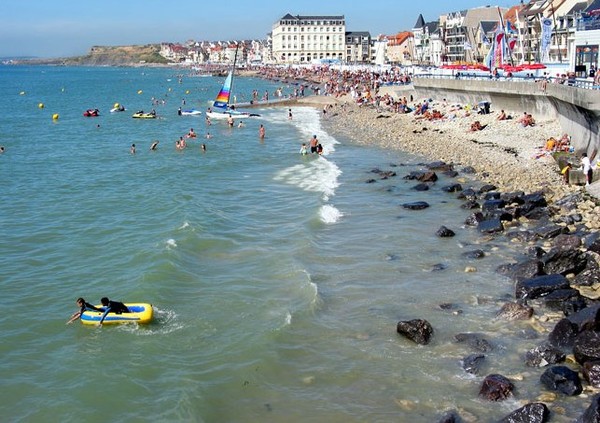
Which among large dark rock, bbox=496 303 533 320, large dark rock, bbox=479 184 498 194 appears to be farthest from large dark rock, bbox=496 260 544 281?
large dark rock, bbox=479 184 498 194

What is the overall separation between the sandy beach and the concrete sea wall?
824 millimetres

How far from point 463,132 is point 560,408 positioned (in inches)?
1374

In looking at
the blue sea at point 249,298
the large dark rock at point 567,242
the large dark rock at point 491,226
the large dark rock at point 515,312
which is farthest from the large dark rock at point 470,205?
the large dark rock at point 515,312

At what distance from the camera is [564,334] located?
46.1 ft

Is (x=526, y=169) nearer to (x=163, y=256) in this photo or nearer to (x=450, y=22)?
(x=163, y=256)

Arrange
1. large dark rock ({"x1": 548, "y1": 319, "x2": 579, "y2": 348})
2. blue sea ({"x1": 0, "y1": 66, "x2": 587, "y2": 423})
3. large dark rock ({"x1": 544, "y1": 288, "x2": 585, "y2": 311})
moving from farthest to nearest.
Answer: large dark rock ({"x1": 544, "y1": 288, "x2": 585, "y2": 311})
large dark rock ({"x1": 548, "y1": 319, "x2": 579, "y2": 348})
blue sea ({"x1": 0, "y1": 66, "x2": 587, "y2": 423})

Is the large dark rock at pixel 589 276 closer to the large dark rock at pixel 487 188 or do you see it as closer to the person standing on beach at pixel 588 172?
the person standing on beach at pixel 588 172

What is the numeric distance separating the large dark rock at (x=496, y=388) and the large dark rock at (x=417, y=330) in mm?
2371

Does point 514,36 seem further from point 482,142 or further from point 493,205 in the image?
point 493,205

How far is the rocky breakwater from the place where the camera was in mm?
12414

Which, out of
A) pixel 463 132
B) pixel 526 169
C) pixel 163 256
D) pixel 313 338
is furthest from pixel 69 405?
pixel 463 132

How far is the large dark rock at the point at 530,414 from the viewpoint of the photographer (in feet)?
36.5

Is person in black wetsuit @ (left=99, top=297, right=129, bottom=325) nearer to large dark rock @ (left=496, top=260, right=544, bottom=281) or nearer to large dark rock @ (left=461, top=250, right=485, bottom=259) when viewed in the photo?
large dark rock @ (left=496, top=260, right=544, bottom=281)

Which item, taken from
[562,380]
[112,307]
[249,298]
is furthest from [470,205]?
[112,307]
